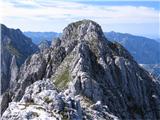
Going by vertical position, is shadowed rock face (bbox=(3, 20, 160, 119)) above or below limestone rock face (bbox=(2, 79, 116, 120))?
below

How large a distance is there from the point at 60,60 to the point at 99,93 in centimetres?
4322

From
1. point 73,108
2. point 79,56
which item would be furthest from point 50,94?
point 79,56

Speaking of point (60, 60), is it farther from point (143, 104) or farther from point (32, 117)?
point (32, 117)

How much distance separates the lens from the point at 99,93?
474 feet

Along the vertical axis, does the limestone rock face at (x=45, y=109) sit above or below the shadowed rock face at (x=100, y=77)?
above

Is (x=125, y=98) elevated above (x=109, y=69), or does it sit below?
below

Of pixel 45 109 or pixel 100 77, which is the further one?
pixel 100 77

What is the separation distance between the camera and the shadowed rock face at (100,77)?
5724 inches

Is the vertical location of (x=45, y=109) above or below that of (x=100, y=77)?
above

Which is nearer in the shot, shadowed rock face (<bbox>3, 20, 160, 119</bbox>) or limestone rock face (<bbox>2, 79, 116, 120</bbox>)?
limestone rock face (<bbox>2, 79, 116, 120</bbox>)

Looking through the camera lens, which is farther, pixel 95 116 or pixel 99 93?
pixel 99 93

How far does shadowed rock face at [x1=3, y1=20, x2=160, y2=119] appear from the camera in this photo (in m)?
145

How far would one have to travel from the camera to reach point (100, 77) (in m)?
165

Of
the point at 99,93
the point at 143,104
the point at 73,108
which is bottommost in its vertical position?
the point at 143,104
